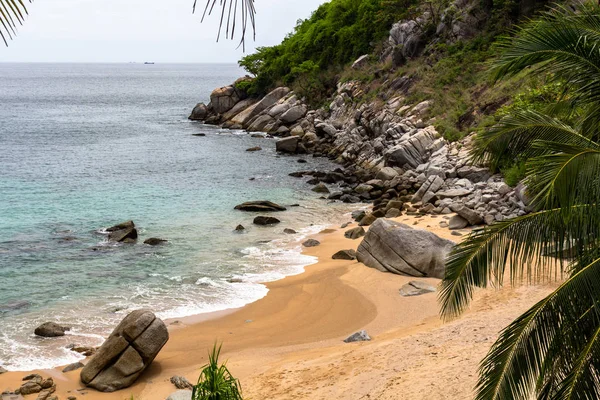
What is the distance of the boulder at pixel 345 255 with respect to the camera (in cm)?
2327

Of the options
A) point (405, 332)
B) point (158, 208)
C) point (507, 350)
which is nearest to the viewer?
point (507, 350)

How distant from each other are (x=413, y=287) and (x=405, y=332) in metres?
3.14

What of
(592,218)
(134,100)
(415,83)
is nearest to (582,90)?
(592,218)

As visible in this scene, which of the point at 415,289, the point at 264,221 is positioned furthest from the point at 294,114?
the point at 415,289

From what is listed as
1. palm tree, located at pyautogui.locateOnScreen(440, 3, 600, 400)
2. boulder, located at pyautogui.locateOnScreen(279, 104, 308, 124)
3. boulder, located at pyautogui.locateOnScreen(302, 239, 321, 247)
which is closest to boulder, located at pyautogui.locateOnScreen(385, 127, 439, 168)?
boulder, located at pyautogui.locateOnScreen(302, 239, 321, 247)

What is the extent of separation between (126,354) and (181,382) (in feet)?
4.79

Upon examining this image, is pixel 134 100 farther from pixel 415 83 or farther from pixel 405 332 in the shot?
pixel 405 332

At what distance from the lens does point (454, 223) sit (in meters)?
25.1

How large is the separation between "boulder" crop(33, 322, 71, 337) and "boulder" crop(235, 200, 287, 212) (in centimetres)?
1533

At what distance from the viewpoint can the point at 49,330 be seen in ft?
56.4

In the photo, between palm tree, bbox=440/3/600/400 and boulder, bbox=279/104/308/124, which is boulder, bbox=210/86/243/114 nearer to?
boulder, bbox=279/104/308/124

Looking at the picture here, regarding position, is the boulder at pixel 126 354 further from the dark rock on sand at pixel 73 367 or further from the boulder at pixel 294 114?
the boulder at pixel 294 114

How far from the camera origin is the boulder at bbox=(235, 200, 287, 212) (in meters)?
31.9

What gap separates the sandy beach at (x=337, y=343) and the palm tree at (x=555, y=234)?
4.73 meters
